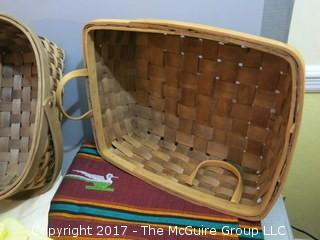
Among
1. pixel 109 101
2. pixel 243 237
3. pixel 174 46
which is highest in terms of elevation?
pixel 174 46

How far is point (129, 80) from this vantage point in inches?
28.5

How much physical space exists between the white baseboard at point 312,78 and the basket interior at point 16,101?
53 cm

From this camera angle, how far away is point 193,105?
0.68 m

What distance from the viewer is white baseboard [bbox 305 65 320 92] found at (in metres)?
0.72

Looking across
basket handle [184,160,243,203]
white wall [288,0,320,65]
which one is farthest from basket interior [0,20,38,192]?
white wall [288,0,320,65]

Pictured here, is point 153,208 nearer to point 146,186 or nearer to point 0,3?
point 146,186

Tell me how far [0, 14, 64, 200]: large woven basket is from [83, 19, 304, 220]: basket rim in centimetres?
8

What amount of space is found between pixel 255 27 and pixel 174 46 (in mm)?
157

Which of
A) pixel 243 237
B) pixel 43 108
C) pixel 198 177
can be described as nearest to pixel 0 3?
pixel 43 108

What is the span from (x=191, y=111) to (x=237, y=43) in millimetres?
227

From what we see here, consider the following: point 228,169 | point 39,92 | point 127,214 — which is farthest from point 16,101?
point 228,169

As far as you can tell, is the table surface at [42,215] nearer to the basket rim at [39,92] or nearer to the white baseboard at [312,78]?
the basket rim at [39,92]

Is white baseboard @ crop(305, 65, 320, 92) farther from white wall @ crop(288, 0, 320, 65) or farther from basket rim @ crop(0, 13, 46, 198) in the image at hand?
basket rim @ crop(0, 13, 46, 198)

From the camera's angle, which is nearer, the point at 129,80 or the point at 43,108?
the point at 43,108
